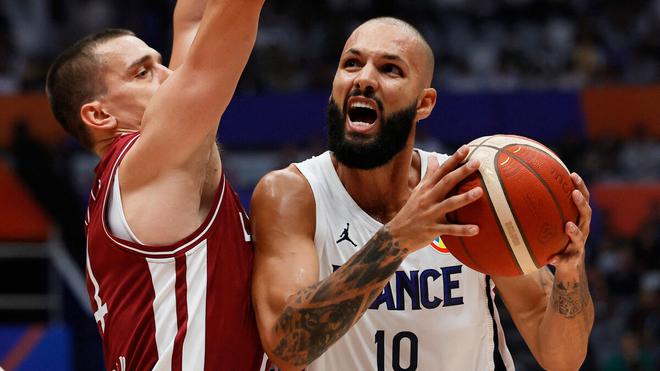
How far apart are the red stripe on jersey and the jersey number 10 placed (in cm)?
88

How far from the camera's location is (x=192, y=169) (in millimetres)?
3334

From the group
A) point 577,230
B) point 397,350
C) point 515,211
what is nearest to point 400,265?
point 397,350

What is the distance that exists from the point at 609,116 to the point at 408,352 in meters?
9.42

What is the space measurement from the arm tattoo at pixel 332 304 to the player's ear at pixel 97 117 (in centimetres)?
104

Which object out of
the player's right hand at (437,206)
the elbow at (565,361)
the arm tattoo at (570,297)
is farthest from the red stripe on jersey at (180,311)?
the elbow at (565,361)

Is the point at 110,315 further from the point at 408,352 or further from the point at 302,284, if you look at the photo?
the point at 408,352

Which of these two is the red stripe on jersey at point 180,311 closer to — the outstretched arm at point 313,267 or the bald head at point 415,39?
the outstretched arm at point 313,267

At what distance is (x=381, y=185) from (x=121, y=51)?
120cm

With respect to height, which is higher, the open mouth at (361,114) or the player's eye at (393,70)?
the player's eye at (393,70)

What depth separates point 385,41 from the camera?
13.0 feet

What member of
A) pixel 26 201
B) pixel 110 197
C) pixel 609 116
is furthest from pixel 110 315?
pixel 609 116

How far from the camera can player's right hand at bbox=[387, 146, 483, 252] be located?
307 centimetres

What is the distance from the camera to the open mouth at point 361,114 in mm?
3867

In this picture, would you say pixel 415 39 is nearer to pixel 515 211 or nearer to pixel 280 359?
pixel 515 211
